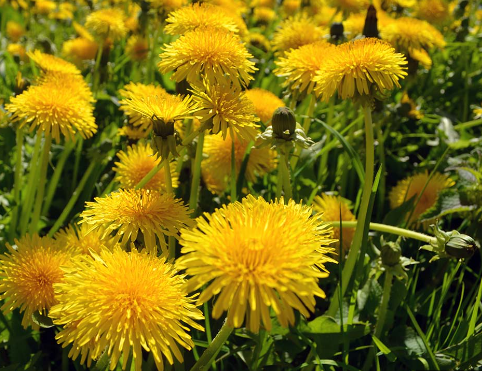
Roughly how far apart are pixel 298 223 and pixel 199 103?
479 mm

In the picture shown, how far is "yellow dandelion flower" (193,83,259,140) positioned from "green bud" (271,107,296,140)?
0.06m

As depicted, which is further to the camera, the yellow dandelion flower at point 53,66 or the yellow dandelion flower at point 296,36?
the yellow dandelion flower at point 296,36

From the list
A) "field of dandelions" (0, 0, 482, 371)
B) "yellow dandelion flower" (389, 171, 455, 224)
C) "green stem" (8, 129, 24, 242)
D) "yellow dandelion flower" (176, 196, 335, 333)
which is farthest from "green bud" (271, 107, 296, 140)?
"green stem" (8, 129, 24, 242)

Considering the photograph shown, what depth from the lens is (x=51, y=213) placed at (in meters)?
2.17

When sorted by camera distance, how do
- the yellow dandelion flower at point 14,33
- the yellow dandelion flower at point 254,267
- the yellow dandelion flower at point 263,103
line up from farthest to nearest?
the yellow dandelion flower at point 14,33, the yellow dandelion flower at point 263,103, the yellow dandelion flower at point 254,267

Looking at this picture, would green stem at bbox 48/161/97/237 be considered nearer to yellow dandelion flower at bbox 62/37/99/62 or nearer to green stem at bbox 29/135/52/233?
green stem at bbox 29/135/52/233

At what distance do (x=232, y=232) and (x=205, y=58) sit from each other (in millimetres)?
661

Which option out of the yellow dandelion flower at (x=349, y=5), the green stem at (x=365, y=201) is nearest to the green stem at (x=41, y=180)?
the green stem at (x=365, y=201)

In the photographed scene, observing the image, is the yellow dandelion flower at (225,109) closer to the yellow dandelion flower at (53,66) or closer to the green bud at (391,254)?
the green bud at (391,254)

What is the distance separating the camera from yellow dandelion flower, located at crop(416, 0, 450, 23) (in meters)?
3.35

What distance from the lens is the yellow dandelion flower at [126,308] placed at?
91 cm

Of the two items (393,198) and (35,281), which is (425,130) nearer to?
(393,198)

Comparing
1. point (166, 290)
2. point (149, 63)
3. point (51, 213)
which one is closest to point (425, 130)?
point (149, 63)

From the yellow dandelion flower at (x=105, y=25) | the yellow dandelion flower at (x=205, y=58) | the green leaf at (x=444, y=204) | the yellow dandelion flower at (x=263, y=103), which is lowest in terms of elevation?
the green leaf at (x=444, y=204)
